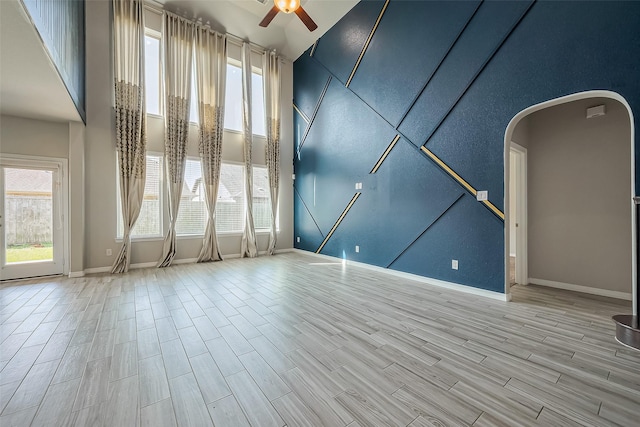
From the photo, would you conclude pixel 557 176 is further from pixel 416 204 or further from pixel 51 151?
pixel 51 151

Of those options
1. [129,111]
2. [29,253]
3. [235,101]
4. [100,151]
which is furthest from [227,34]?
[29,253]

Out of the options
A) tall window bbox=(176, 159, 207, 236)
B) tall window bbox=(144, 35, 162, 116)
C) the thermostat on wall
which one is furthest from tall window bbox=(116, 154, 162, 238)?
the thermostat on wall

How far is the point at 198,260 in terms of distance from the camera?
5.55 m

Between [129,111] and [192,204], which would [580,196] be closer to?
[192,204]

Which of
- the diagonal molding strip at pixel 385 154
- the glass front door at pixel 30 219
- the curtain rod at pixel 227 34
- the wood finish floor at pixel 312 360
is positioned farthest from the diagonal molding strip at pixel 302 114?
the glass front door at pixel 30 219

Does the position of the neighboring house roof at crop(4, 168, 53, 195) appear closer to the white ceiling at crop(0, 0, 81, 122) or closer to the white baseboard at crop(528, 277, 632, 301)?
the white ceiling at crop(0, 0, 81, 122)

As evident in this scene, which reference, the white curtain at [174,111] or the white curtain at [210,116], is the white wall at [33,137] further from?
the white curtain at [210,116]

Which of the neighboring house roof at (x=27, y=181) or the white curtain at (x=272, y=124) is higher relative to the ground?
the white curtain at (x=272, y=124)

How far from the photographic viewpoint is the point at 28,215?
4.14 meters

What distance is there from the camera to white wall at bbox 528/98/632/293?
10.9 ft

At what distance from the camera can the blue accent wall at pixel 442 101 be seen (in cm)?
269

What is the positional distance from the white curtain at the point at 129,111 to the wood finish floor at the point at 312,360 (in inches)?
71.3

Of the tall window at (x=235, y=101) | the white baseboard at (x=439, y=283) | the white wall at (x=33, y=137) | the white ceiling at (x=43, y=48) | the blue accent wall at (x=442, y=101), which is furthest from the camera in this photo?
the tall window at (x=235, y=101)

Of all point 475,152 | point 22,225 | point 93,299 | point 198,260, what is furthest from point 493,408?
point 22,225
